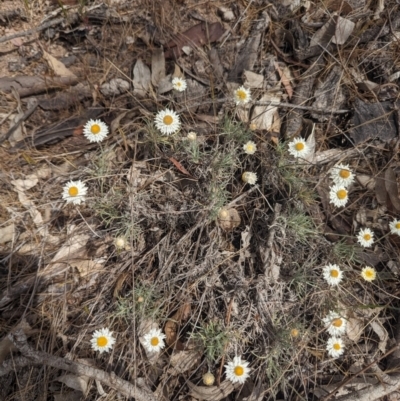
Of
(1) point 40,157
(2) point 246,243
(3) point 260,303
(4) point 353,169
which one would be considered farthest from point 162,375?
(4) point 353,169

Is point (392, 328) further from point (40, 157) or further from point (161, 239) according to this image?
point (40, 157)

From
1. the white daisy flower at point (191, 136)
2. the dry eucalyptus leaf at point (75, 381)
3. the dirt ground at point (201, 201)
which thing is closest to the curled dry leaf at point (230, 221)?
the dirt ground at point (201, 201)

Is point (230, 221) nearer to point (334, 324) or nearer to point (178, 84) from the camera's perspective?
point (334, 324)

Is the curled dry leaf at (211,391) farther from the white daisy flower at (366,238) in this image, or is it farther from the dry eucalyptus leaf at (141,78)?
the dry eucalyptus leaf at (141,78)

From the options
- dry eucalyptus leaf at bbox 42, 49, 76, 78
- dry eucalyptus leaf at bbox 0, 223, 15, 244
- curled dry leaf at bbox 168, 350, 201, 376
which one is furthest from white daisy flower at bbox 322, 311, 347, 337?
dry eucalyptus leaf at bbox 42, 49, 76, 78

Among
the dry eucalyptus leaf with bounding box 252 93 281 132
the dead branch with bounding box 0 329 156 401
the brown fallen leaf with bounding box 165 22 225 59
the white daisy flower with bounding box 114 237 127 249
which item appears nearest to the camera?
the dead branch with bounding box 0 329 156 401

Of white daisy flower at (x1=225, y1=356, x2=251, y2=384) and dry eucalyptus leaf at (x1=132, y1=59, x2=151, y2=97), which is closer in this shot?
white daisy flower at (x1=225, y1=356, x2=251, y2=384)

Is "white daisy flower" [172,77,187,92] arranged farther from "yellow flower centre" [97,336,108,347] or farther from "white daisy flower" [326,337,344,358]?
"white daisy flower" [326,337,344,358]

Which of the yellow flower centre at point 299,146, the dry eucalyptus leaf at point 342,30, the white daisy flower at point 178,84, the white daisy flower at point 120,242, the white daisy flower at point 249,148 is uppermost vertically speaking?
the dry eucalyptus leaf at point 342,30
